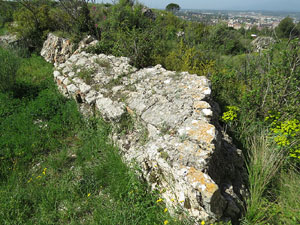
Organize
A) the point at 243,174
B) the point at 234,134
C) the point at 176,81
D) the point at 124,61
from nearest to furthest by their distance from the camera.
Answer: the point at 243,174
the point at 234,134
the point at 176,81
the point at 124,61

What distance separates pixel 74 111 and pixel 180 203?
12.4ft

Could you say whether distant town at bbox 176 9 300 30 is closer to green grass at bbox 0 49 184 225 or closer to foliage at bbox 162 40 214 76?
foliage at bbox 162 40 214 76

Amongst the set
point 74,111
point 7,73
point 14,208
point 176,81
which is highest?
point 176,81

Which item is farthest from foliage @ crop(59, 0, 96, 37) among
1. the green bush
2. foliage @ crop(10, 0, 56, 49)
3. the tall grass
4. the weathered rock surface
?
the tall grass

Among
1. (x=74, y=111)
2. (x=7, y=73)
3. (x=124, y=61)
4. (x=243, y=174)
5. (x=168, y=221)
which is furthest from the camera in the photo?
(x=7, y=73)

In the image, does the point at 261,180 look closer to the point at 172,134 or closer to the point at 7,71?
the point at 172,134

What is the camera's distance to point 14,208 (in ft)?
9.56

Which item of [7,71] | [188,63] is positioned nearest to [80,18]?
[7,71]

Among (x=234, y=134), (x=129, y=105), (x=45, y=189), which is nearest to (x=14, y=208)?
(x=45, y=189)

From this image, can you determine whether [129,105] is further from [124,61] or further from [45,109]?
[45,109]

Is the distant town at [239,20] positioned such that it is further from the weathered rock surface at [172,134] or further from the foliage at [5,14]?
the foliage at [5,14]

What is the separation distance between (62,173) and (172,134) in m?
2.24

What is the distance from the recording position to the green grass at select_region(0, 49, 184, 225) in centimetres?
273

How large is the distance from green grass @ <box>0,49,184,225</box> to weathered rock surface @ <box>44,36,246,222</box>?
31 centimetres
